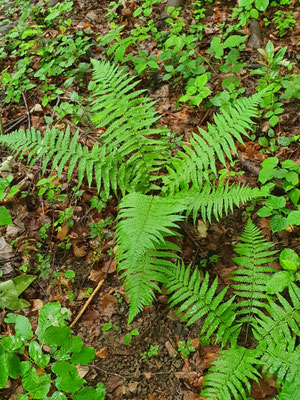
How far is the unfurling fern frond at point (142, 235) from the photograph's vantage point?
2.48 metres

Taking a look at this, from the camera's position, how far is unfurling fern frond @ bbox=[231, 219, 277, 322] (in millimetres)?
2742

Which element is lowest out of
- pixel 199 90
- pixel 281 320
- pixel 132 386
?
pixel 132 386

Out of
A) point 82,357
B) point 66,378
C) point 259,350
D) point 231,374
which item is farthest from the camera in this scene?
point 259,350

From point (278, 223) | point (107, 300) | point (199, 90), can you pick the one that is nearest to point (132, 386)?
point (107, 300)

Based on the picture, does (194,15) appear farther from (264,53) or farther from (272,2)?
(264,53)

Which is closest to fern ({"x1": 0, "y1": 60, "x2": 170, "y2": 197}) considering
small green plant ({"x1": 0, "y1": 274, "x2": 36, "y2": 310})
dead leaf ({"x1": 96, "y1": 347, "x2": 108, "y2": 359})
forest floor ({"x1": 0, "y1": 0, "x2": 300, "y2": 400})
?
forest floor ({"x1": 0, "y1": 0, "x2": 300, "y2": 400})

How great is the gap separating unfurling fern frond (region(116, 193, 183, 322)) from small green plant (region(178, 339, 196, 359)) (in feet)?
1.51

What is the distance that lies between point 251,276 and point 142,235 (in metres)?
1.00

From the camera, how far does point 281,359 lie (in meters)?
2.43

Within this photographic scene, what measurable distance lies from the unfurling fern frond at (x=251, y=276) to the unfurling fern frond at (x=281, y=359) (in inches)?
10.2

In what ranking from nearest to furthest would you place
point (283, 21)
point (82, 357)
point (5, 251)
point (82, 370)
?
point (82, 357) → point (82, 370) → point (5, 251) → point (283, 21)

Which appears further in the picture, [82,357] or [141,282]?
[141,282]

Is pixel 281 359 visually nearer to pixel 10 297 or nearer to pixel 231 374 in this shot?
pixel 231 374

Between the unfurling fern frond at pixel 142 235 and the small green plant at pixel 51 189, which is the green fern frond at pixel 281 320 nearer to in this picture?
the unfurling fern frond at pixel 142 235
